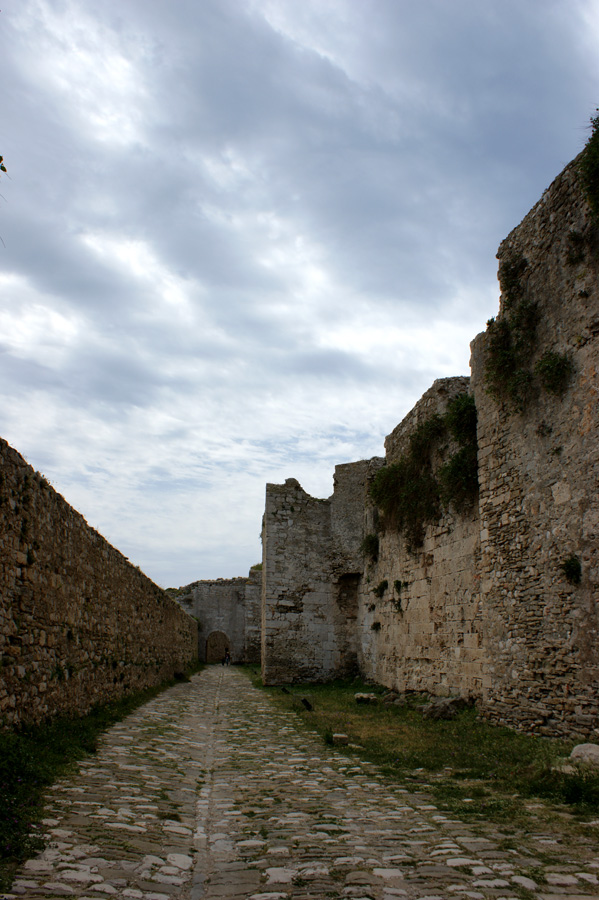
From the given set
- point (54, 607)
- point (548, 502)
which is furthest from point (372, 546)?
point (54, 607)

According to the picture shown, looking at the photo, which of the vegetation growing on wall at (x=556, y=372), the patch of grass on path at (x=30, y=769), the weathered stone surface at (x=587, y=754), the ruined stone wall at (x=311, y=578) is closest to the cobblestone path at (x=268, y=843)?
the patch of grass on path at (x=30, y=769)

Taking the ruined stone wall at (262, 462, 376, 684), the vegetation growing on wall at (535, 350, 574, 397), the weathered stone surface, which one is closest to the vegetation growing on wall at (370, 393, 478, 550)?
the vegetation growing on wall at (535, 350, 574, 397)

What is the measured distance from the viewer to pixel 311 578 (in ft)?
61.5

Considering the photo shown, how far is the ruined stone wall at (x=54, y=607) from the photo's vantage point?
5.86m

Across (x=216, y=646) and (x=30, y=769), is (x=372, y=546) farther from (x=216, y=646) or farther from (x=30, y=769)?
(x=216, y=646)

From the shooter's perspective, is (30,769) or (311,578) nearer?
(30,769)

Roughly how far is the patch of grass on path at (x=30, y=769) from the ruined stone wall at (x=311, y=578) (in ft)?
33.0

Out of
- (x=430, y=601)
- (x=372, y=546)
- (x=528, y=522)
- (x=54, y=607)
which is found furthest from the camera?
(x=372, y=546)

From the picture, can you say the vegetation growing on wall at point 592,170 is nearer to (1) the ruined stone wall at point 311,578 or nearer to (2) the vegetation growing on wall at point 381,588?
(2) the vegetation growing on wall at point 381,588

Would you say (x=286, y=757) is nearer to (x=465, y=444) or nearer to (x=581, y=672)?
(x=581, y=672)

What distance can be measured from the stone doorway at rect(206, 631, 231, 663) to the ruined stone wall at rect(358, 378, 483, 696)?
23.0 metres

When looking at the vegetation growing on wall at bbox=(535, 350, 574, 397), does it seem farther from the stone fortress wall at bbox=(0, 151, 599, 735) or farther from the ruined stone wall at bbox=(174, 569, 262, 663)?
the ruined stone wall at bbox=(174, 569, 262, 663)

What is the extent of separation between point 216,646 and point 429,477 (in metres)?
30.1

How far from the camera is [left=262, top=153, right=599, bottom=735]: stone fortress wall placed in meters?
7.57
